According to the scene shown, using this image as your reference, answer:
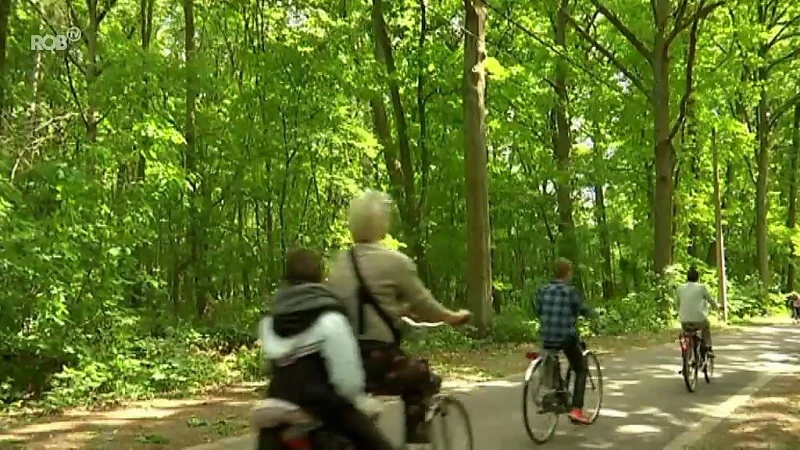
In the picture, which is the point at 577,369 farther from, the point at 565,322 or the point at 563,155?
the point at 563,155

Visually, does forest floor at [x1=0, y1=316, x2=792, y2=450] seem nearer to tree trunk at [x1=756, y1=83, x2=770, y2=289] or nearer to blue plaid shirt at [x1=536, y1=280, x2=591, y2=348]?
blue plaid shirt at [x1=536, y1=280, x2=591, y2=348]

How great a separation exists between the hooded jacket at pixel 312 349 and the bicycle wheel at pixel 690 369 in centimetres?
1019

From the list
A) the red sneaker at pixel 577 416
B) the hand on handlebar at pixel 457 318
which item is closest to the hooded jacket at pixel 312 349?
the hand on handlebar at pixel 457 318

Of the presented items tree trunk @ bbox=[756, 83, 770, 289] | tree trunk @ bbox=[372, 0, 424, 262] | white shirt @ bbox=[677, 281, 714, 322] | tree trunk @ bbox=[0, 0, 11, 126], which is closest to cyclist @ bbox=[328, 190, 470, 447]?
white shirt @ bbox=[677, 281, 714, 322]

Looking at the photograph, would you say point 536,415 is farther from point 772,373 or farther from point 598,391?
point 772,373

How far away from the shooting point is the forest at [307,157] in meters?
14.9

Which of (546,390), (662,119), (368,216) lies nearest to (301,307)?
(368,216)

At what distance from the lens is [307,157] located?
851 inches

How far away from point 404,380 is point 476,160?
1486cm

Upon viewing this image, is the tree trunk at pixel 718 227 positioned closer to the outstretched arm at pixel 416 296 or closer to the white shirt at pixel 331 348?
the outstretched arm at pixel 416 296

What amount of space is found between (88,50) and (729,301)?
28.6 m

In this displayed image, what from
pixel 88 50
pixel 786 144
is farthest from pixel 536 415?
pixel 786 144

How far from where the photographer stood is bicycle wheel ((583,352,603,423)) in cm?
1030

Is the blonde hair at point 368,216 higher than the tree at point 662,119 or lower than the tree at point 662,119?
lower
